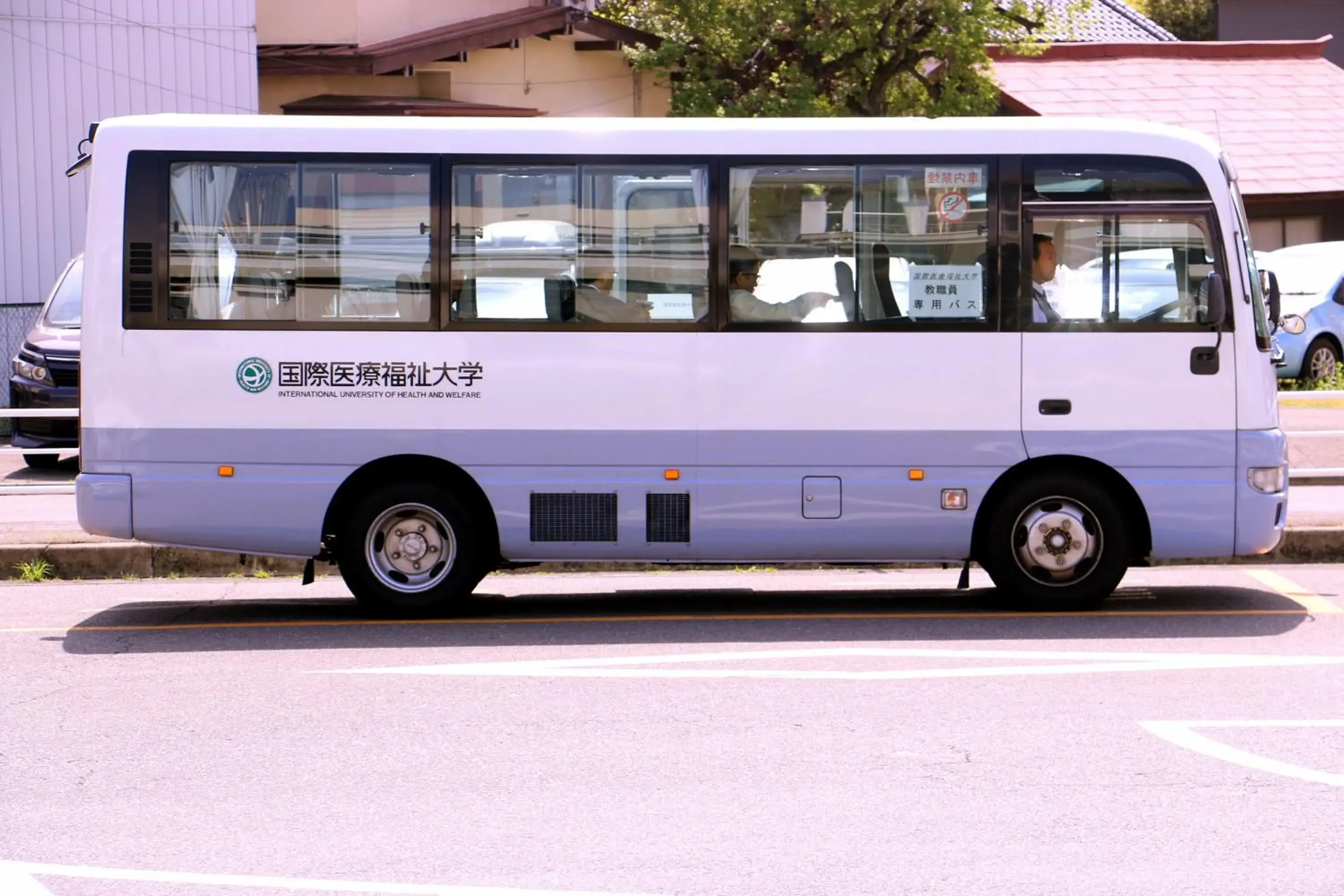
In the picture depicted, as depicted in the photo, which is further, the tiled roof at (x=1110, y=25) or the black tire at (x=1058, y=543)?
the tiled roof at (x=1110, y=25)

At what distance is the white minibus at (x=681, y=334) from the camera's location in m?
10.3

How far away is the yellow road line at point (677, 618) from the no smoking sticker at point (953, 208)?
87.4 inches

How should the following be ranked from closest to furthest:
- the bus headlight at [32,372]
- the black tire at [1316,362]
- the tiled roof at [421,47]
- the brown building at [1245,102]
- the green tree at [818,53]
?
1. the bus headlight at [32,372]
2. the black tire at [1316,362]
3. the tiled roof at [421,47]
4. the green tree at [818,53]
5. the brown building at [1245,102]

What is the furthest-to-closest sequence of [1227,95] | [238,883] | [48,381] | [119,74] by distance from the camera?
[1227,95] → [119,74] → [48,381] → [238,883]

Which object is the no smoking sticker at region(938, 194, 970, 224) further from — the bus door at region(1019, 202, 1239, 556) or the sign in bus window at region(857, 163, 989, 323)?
the bus door at region(1019, 202, 1239, 556)

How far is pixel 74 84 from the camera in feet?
74.0

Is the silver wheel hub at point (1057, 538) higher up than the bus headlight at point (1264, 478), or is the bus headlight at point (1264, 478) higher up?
the bus headlight at point (1264, 478)

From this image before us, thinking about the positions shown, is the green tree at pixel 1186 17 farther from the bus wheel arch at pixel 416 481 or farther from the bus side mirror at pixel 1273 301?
the bus wheel arch at pixel 416 481

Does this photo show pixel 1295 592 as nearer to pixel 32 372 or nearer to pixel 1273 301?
pixel 1273 301

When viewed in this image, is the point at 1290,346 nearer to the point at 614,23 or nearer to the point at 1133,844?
the point at 614,23

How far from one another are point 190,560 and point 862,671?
19.1 ft

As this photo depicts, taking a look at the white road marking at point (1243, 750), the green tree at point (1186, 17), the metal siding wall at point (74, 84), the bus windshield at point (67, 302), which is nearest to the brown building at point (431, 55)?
the metal siding wall at point (74, 84)

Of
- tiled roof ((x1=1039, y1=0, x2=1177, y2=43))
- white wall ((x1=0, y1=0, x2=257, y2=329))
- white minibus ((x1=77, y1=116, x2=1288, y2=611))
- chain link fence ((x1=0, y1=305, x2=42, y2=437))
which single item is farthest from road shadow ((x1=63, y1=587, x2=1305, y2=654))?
tiled roof ((x1=1039, y1=0, x2=1177, y2=43))

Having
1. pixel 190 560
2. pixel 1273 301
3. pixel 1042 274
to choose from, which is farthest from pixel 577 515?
pixel 1273 301
